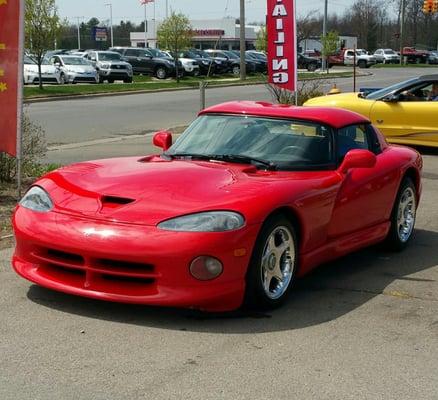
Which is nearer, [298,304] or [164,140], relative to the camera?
[298,304]

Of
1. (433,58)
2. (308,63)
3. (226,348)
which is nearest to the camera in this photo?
(226,348)

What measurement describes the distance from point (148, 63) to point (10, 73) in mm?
38722

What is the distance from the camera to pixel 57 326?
4254mm

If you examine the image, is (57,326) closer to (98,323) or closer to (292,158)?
(98,323)

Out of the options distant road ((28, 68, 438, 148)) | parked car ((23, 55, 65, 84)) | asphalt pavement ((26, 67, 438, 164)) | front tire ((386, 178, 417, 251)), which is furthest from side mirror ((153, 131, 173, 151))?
parked car ((23, 55, 65, 84))

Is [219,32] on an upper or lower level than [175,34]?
upper

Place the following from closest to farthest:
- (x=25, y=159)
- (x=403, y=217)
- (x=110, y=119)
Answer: (x=403, y=217)
(x=25, y=159)
(x=110, y=119)

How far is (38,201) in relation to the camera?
4.76 meters

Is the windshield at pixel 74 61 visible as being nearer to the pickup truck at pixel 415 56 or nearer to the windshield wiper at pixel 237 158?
the windshield wiper at pixel 237 158

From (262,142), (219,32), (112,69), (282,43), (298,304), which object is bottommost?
(298,304)

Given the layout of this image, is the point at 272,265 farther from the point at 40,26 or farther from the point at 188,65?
the point at 188,65

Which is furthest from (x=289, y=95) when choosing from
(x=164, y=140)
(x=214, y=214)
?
(x=214, y=214)

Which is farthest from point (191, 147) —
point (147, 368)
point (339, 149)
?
point (147, 368)

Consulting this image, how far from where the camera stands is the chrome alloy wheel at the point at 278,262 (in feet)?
15.0
